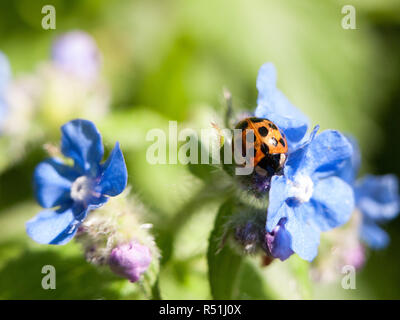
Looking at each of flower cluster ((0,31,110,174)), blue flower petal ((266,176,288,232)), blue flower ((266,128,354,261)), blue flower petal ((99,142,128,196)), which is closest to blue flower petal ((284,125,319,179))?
blue flower ((266,128,354,261))

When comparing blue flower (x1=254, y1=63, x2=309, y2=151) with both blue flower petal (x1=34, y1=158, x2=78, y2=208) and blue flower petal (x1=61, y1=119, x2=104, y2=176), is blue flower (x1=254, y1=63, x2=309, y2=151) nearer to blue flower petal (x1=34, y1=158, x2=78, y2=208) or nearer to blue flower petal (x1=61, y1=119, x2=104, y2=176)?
blue flower petal (x1=61, y1=119, x2=104, y2=176)

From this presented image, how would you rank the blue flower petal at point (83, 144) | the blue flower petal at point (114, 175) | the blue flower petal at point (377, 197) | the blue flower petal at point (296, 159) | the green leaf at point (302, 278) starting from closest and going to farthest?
the blue flower petal at point (114, 175) < the blue flower petal at point (296, 159) < the blue flower petal at point (83, 144) < the green leaf at point (302, 278) < the blue flower petal at point (377, 197)

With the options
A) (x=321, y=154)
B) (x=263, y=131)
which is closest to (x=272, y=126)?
(x=263, y=131)

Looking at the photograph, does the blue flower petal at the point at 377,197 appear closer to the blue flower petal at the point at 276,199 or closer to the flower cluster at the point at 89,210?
the blue flower petal at the point at 276,199

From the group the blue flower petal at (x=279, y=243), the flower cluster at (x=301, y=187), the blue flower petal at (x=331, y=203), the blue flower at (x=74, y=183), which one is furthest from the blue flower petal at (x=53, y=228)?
the blue flower petal at (x=331, y=203)

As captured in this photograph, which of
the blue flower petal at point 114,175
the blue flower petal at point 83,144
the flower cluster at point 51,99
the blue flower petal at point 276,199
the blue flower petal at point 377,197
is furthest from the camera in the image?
the flower cluster at point 51,99

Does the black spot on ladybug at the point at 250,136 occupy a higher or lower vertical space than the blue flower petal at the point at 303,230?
higher

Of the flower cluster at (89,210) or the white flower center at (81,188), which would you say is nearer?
the flower cluster at (89,210)
